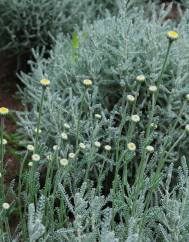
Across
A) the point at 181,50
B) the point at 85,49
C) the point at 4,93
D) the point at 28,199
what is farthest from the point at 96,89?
the point at 4,93

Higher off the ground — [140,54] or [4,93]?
[140,54]

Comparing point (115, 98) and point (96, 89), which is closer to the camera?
point (96, 89)

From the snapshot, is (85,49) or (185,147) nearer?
(185,147)

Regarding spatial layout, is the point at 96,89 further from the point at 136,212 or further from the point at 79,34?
the point at 136,212

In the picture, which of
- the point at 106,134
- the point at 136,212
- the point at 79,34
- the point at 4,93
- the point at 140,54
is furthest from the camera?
the point at 4,93

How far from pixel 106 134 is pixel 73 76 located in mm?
430

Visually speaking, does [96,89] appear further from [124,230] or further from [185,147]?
[124,230]

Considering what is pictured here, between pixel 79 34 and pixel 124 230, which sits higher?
pixel 79 34

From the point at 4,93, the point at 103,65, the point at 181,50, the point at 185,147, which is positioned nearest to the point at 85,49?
the point at 103,65

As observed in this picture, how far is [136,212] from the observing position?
70.5 inches

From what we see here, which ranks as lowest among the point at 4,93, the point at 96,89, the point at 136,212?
the point at 4,93

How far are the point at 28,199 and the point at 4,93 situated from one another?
1813 millimetres

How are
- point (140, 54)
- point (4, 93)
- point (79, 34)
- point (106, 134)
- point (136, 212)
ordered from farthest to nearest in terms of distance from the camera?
point (4, 93)
point (79, 34)
point (140, 54)
point (106, 134)
point (136, 212)

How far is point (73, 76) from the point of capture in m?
2.72
